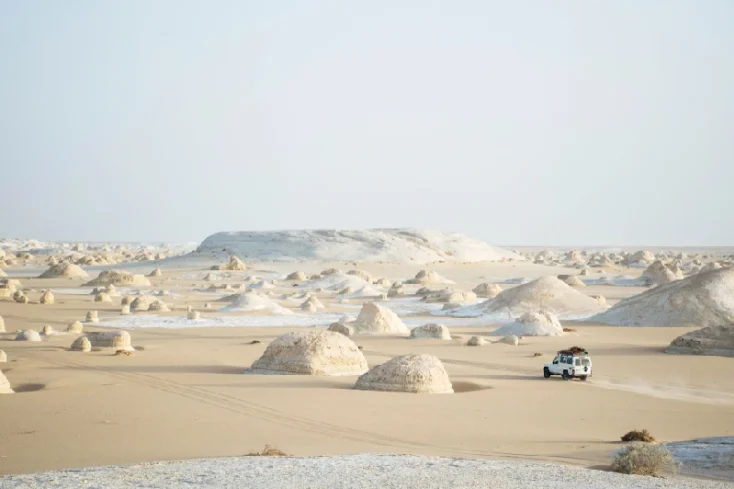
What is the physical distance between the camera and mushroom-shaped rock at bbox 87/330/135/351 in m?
20.8

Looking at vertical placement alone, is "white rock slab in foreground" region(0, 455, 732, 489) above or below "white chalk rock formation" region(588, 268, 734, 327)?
below

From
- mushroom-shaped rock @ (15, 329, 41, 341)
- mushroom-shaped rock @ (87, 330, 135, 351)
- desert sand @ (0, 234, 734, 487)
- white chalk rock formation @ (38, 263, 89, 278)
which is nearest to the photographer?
desert sand @ (0, 234, 734, 487)

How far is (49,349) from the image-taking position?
20875mm

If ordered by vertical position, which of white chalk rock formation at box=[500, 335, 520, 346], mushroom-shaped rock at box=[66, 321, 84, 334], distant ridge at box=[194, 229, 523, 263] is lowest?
mushroom-shaped rock at box=[66, 321, 84, 334]

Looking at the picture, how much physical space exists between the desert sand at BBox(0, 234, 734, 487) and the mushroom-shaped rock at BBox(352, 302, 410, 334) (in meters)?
0.50

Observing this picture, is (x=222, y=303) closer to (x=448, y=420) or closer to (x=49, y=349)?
(x=49, y=349)

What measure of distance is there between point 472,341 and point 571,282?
1038 inches

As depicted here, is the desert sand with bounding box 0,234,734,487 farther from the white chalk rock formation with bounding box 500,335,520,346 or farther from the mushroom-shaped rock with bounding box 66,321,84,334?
the mushroom-shaped rock with bounding box 66,321,84,334

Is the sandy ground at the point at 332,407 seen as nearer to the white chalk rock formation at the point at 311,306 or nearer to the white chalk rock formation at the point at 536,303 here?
the white chalk rock formation at the point at 536,303

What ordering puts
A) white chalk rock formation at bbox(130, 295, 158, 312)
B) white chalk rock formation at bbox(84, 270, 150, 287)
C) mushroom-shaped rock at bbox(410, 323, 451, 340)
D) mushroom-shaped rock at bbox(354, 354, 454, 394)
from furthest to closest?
white chalk rock formation at bbox(84, 270, 150, 287), white chalk rock formation at bbox(130, 295, 158, 312), mushroom-shaped rock at bbox(410, 323, 451, 340), mushroom-shaped rock at bbox(354, 354, 454, 394)

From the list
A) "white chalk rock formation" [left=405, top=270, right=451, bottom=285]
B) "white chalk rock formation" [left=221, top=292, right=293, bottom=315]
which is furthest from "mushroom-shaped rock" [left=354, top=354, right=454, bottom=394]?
"white chalk rock formation" [left=405, top=270, right=451, bottom=285]

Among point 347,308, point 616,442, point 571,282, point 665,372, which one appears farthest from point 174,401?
point 571,282

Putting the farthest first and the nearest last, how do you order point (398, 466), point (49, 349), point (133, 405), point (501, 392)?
point (49, 349) → point (501, 392) → point (133, 405) → point (398, 466)

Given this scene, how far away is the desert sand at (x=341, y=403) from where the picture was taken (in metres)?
10.8
